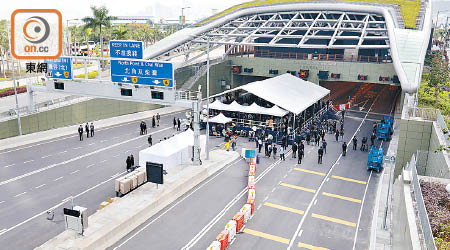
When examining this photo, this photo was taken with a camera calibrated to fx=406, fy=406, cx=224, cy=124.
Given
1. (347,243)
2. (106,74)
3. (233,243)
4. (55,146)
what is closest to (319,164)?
(347,243)

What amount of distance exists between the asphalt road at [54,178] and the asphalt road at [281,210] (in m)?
4.88

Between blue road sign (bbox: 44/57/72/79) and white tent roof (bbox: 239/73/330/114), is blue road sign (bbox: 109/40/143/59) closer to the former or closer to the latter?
blue road sign (bbox: 44/57/72/79)

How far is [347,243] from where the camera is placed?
2052cm

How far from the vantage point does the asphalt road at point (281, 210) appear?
67.4 ft

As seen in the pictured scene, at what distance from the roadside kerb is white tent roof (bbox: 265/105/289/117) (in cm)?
1164

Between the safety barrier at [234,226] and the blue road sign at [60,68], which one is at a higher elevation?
the blue road sign at [60,68]

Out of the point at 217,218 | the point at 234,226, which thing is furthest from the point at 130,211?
the point at 234,226

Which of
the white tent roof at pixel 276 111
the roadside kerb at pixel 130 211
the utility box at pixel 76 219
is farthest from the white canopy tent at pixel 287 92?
the utility box at pixel 76 219

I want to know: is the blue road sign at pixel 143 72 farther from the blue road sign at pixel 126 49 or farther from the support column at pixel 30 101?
the support column at pixel 30 101

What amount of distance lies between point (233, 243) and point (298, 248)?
320 centimetres

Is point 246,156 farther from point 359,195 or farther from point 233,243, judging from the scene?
point 233,243

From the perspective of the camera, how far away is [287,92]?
4519 cm

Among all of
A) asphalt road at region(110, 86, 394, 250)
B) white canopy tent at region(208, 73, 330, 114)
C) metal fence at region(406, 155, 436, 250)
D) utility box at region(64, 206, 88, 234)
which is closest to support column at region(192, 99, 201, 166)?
asphalt road at region(110, 86, 394, 250)

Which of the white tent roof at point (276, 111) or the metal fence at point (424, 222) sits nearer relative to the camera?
the metal fence at point (424, 222)
